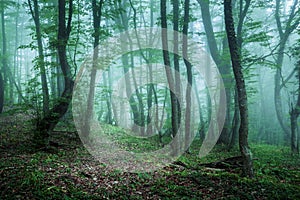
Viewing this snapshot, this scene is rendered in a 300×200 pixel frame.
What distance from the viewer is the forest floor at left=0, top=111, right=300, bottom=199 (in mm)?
5723

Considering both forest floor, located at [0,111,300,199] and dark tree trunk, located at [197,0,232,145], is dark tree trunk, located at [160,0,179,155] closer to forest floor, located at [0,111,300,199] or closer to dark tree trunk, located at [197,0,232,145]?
forest floor, located at [0,111,300,199]

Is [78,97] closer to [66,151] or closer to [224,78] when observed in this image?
[66,151]

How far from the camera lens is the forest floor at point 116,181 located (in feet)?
18.8

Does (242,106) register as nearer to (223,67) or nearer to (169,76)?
(169,76)

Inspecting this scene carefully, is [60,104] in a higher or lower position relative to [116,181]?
higher

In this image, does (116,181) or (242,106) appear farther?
(242,106)

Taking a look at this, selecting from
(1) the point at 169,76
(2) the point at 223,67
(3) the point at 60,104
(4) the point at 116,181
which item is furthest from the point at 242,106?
(2) the point at 223,67

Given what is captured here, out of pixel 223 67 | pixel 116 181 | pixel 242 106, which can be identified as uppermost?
pixel 223 67

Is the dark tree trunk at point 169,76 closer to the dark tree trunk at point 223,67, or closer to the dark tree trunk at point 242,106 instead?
the dark tree trunk at point 242,106

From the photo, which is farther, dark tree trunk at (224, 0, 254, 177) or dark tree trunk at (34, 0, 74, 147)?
dark tree trunk at (34, 0, 74, 147)

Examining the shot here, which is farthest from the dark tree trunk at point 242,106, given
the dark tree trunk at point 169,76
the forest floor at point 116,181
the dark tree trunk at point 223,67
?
the dark tree trunk at point 223,67

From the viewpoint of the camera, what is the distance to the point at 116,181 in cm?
693

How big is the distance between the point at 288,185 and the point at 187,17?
8.56m

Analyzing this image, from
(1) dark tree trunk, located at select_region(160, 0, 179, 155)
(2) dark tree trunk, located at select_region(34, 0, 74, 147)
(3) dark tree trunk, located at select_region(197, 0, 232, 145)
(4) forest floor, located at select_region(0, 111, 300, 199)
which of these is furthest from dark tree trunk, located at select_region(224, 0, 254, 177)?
(3) dark tree trunk, located at select_region(197, 0, 232, 145)
